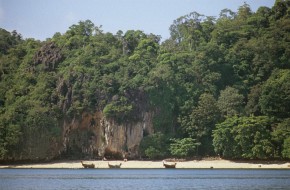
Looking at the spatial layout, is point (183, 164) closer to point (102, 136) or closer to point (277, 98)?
point (102, 136)

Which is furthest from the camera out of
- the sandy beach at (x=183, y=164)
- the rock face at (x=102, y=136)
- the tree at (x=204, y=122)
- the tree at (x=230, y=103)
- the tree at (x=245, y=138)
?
the rock face at (x=102, y=136)

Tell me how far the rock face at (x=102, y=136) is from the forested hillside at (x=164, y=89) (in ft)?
1.45

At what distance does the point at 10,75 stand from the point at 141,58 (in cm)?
2040

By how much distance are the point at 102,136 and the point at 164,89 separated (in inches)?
436

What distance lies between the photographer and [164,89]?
Answer: 85.2 m

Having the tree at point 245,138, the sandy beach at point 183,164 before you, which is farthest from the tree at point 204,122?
the tree at point 245,138

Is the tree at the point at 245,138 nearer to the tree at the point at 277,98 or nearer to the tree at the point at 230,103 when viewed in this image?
the tree at the point at 277,98

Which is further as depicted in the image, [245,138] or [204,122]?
[204,122]

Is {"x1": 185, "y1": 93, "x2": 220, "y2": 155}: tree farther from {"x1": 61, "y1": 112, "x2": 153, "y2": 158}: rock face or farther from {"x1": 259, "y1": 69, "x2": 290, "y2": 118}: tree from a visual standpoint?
{"x1": 259, "y1": 69, "x2": 290, "y2": 118}: tree

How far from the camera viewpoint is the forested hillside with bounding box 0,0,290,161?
3066 inches

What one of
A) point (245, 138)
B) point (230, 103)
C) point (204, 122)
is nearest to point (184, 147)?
point (204, 122)

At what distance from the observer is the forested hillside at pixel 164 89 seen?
77875mm

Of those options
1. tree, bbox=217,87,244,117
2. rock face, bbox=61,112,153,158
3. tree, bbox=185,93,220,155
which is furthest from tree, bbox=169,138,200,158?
tree, bbox=217,87,244,117

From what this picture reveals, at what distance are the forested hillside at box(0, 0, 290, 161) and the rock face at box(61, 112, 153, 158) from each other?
17.4 inches
